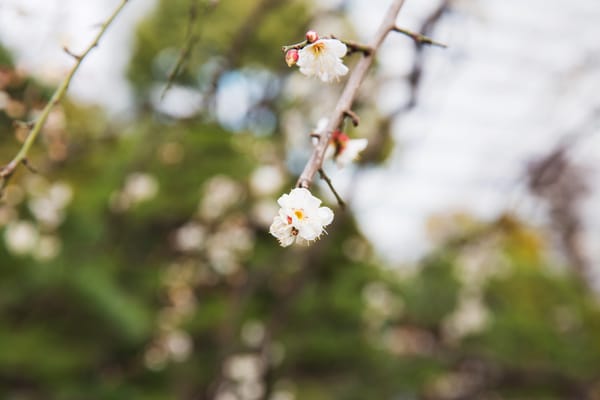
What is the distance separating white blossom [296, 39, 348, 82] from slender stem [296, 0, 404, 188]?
0.03m

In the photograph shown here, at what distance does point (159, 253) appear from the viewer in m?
3.94

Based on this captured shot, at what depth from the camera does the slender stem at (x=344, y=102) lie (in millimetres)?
521

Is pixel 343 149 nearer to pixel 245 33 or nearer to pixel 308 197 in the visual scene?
pixel 308 197

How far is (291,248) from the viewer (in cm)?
275

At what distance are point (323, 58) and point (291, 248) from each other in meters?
2.17

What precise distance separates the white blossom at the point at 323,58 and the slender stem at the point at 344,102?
0.03 metres

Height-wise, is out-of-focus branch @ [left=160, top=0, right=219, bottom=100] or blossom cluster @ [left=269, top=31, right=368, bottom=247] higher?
out-of-focus branch @ [left=160, top=0, right=219, bottom=100]

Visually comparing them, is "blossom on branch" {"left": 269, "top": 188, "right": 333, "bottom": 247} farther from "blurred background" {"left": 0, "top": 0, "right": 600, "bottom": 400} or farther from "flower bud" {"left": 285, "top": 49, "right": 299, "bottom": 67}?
"blurred background" {"left": 0, "top": 0, "right": 600, "bottom": 400}

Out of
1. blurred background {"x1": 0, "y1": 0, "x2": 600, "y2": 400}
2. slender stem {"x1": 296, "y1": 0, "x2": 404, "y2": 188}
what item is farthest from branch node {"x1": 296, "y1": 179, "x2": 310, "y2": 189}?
blurred background {"x1": 0, "y1": 0, "x2": 600, "y2": 400}

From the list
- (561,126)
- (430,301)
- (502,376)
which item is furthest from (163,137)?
(502,376)

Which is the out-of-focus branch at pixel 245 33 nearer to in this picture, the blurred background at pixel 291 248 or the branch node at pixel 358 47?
the blurred background at pixel 291 248

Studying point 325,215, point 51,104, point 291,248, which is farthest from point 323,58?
point 291,248

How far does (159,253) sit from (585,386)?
418cm

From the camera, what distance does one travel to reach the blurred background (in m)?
2.28
